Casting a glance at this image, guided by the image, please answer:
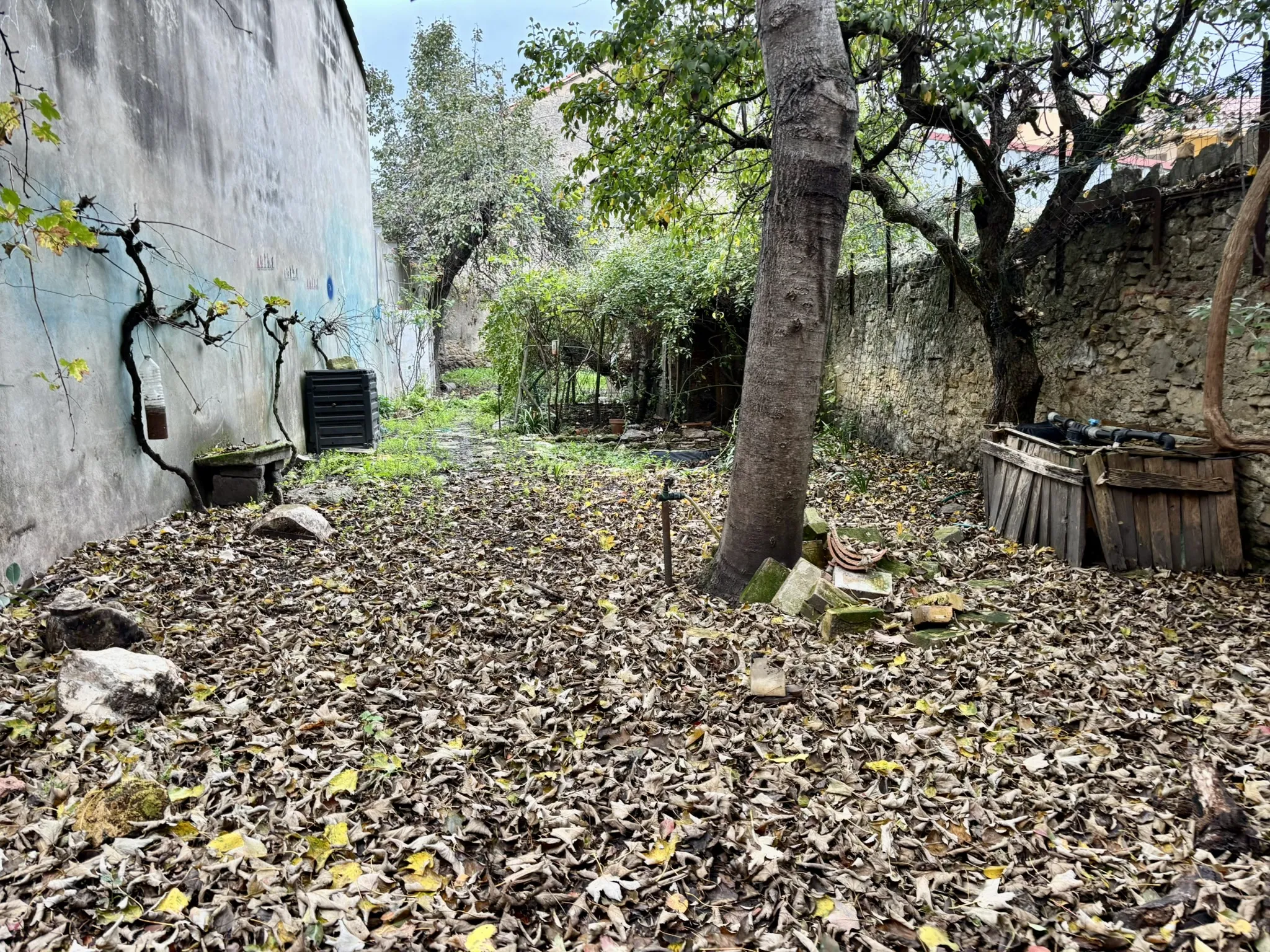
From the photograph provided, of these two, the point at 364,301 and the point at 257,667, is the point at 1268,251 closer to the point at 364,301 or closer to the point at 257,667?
the point at 257,667

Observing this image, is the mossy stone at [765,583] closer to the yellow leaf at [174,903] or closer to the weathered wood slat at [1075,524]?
the weathered wood slat at [1075,524]

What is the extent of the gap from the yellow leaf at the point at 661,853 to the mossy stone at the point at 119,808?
140cm

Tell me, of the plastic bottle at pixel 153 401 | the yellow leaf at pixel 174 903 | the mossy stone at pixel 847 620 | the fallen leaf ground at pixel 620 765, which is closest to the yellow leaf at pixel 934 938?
the fallen leaf ground at pixel 620 765

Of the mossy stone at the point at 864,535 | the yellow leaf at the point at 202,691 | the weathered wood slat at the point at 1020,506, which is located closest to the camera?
the yellow leaf at the point at 202,691

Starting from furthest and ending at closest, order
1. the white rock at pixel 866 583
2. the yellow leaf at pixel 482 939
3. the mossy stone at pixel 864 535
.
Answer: the mossy stone at pixel 864 535, the white rock at pixel 866 583, the yellow leaf at pixel 482 939

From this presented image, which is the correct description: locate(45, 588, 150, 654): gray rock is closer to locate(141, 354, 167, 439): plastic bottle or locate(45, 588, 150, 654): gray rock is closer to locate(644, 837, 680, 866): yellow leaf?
locate(141, 354, 167, 439): plastic bottle

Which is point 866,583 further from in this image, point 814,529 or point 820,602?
point 814,529

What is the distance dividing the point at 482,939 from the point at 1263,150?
17.1 ft

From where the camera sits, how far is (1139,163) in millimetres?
5074

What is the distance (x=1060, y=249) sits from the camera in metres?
5.55

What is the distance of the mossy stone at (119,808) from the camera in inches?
79.5

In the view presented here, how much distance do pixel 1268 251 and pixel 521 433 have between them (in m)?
7.73

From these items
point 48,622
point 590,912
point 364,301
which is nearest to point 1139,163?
point 590,912

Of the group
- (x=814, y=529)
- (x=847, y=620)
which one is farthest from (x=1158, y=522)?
(x=847, y=620)
